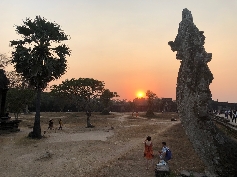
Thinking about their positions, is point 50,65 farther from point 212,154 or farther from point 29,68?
point 212,154

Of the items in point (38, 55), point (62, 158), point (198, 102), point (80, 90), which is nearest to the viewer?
point (198, 102)

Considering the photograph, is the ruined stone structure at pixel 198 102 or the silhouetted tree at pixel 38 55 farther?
the silhouetted tree at pixel 38 55

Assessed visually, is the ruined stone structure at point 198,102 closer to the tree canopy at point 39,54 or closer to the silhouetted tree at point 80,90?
the tree canopy at point 39,54

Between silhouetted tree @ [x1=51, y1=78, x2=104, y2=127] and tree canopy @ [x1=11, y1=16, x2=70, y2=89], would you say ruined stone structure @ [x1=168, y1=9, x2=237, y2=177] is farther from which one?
silhouetted tree @ [x1=51, y1=78, x2=104, y2=127]

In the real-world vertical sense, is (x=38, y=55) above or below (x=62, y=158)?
above

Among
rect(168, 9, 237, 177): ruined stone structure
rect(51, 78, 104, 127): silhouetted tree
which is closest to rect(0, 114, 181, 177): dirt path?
rect(168, 9, 237, 177): ruined stone structure

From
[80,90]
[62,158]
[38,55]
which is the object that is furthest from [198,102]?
[80,90]

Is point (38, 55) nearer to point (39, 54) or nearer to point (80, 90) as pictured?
point (39, 54)

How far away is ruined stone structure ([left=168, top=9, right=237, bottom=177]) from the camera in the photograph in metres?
6.61

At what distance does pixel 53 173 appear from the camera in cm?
1253

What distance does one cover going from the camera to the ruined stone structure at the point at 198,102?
6605 mm

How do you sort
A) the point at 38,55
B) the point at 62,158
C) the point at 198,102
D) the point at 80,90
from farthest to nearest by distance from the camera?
the point at 80,90 → the point at 38,55 → the point at 62,158 → the point at 198,102

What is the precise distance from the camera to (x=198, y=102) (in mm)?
7039

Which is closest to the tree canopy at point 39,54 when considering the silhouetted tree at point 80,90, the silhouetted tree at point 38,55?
the silhouetted tree at point 38,55
